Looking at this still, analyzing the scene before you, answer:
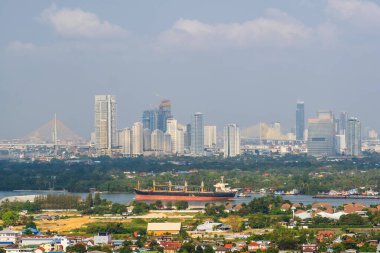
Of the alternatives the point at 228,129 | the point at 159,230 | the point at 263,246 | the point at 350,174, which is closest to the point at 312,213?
the point at 159,230

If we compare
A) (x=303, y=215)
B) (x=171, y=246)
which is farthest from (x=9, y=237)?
(x=303, y=215)

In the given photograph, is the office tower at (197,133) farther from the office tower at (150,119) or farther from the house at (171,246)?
the house at (171,246)

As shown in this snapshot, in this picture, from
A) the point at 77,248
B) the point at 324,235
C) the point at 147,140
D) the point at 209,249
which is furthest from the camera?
the point at 147,140

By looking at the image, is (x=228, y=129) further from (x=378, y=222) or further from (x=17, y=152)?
(x=378, y=222)

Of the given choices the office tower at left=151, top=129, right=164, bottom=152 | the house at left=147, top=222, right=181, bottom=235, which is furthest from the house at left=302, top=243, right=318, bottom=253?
the office tower at left=151, top=129, right=164, bottom=152

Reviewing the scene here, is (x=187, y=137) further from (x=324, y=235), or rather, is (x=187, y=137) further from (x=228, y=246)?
(x=228, y=246)
